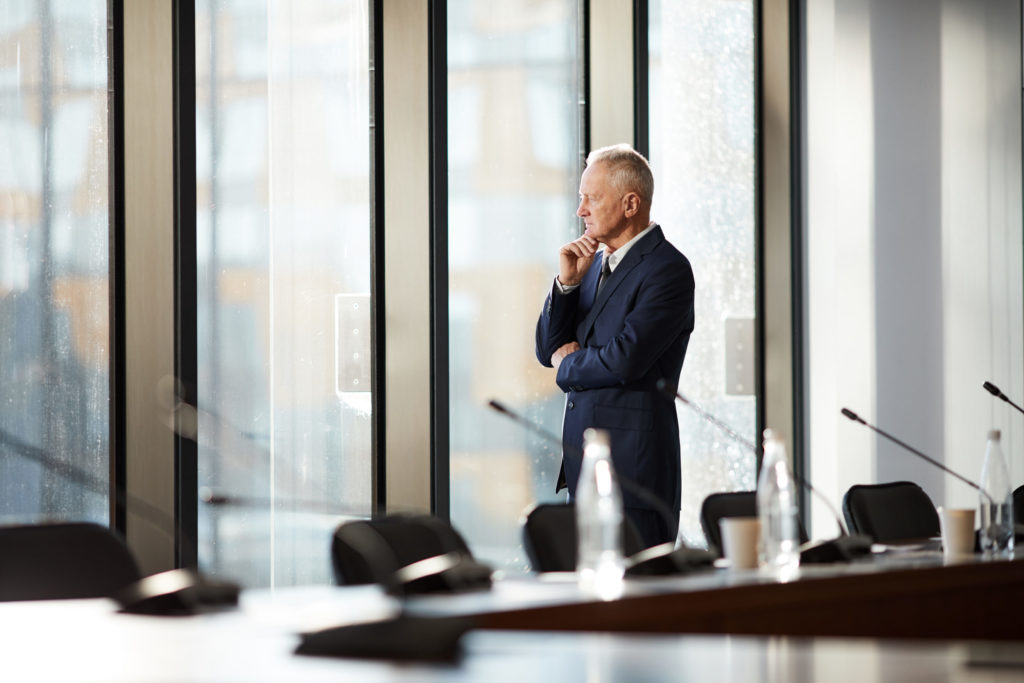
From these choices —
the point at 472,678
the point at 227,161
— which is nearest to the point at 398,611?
the point at 472,678

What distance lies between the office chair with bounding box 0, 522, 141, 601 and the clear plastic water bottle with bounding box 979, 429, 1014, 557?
2077 millimetres

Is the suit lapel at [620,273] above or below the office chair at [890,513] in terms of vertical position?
above

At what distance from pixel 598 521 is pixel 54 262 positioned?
2.18 metres

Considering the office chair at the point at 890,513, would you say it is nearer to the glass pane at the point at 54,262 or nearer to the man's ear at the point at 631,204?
the man's ear at the point at 631,204

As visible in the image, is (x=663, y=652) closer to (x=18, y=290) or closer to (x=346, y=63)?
(x=18, y=290)

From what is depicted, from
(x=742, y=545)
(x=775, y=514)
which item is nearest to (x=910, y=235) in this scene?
(x=775, y=514)

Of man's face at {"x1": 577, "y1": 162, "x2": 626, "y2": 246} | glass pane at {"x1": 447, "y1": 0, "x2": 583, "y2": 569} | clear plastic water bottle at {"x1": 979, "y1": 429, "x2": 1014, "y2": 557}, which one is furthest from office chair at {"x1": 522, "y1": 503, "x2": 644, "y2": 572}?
glass pane at {"x1": 447, "y1": 0, "x2": 583, "y2": 569}

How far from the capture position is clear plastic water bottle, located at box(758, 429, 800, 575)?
2.95m

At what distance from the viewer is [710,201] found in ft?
21.0

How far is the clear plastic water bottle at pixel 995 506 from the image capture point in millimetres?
3410

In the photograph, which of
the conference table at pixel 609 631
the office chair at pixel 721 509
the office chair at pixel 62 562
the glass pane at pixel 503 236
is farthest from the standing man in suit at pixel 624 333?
the office chair at pixel 62 562

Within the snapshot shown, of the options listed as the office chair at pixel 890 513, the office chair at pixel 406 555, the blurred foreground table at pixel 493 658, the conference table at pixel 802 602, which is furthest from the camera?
the office chair at pixel 890 513

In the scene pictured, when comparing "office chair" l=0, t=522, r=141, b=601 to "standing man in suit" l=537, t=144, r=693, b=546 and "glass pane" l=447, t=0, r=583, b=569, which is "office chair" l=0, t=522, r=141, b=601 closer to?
"standing man in suit" l=537, t=144, r=693, b=546

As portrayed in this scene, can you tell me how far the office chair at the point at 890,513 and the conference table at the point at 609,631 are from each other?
2.62 ft
